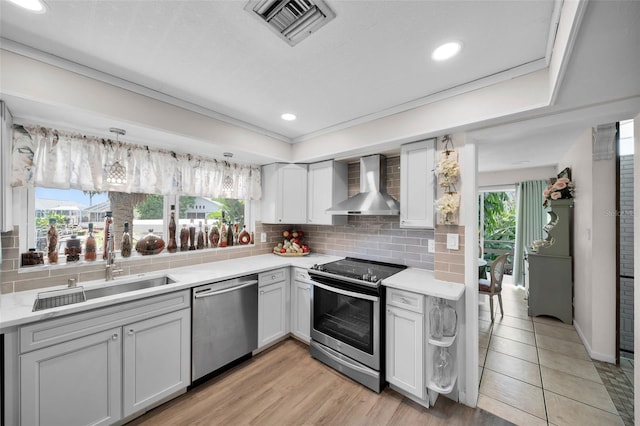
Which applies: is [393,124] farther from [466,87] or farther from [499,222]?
[499,222]

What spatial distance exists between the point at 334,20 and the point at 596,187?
10.4ft

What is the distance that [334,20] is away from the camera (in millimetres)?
1280

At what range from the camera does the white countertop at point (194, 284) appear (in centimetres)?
144

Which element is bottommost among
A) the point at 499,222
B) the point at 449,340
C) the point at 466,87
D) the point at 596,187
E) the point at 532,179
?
the point at 449,340

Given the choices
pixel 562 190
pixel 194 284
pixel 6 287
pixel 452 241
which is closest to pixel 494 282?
pixel 562 190

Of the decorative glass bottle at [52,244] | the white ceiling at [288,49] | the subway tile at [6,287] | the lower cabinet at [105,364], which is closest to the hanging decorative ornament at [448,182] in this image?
the white ceiling at [288,49]

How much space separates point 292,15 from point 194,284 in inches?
79.0

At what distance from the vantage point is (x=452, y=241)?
210 cm

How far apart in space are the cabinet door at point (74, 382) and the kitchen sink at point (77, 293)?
1.15 ft

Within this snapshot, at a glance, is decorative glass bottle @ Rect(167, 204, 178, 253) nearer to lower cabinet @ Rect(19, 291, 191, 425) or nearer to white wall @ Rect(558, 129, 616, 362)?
lower cabinet @ Rect(19, 291, 191, 425)

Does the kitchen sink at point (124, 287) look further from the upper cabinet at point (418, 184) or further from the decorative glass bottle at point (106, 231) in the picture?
the upper cabinet at point (418, 184)

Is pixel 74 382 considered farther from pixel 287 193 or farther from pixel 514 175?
pixel 514 175

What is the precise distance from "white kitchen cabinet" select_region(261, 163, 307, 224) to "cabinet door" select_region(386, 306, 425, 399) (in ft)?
5.54

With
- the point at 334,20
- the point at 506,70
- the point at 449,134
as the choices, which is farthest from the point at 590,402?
the point at 334,20
